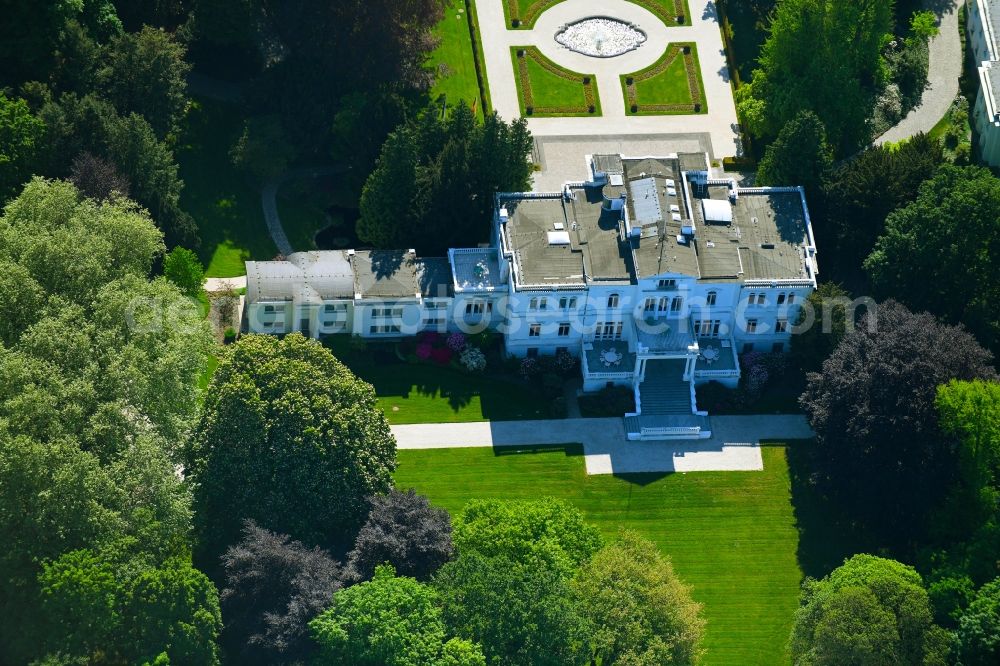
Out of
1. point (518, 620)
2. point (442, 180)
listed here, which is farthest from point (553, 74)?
point (518, 620)

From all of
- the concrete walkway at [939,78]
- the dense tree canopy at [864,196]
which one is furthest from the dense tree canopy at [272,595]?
the concrete walkway at [939,78]

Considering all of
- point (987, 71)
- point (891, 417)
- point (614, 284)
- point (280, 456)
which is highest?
point (987, 71)

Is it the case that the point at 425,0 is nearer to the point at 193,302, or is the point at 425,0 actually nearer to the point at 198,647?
the point at 193,302

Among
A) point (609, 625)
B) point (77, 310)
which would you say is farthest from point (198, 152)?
point (609, 625)

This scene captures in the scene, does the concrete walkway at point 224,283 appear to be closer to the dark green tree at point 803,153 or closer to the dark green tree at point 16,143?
the dark green tree at point 16,143

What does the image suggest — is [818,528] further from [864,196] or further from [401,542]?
[401,542]

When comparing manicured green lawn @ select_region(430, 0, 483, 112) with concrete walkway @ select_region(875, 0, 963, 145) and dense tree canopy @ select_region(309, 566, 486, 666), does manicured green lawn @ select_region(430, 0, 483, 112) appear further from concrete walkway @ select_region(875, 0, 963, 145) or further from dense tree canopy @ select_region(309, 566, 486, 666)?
dense tree canopy @ select_region(309, 566, 486, 666)
